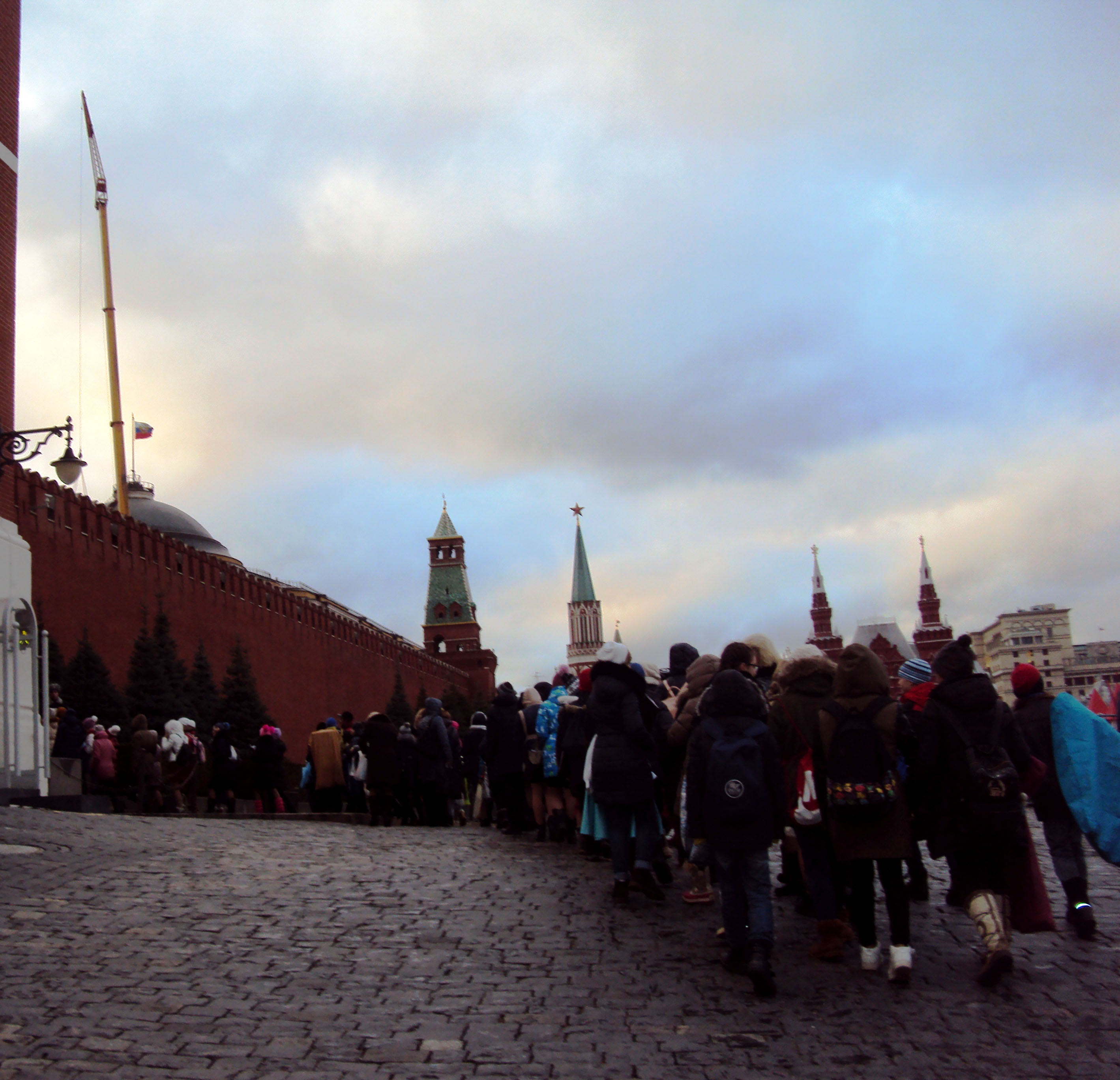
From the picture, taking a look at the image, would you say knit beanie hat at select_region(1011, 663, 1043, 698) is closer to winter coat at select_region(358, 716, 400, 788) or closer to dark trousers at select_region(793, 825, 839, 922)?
dark trousers at select_region(793, 825, 839, 922)

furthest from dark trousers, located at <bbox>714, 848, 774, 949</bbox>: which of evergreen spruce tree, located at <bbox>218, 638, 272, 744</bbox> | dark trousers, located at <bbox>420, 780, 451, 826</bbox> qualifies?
evergreen spruce tree, located at <bbox>218, 638, 272, 744</bbox>

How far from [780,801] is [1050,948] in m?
1.22

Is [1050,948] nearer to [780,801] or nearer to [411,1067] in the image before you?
[780,801]

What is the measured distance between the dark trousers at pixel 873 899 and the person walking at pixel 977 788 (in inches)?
6.6

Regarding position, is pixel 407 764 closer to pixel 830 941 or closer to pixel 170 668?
pixel 830 941

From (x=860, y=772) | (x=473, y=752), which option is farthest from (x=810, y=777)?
(x=473, y=752)

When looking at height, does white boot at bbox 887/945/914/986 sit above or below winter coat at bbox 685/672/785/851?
below

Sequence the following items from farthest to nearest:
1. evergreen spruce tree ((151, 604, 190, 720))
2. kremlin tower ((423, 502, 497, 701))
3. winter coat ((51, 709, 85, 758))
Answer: kremlin tower ((423, 502, 497, 701))
evergreen spruce tree ((151, 604, 190, 720))
winter coat ((51, 709, 85, 758))

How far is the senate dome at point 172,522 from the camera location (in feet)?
159

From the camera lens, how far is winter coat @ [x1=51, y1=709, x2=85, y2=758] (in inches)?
546

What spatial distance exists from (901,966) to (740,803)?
0.73m

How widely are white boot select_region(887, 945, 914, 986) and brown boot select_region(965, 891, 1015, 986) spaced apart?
226 mm

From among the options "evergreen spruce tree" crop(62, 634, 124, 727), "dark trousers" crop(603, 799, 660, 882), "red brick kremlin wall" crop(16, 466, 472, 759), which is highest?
"red brick kremlin wall" crop(16, 466, 472, 759)

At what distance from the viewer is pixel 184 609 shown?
27.3 metres
